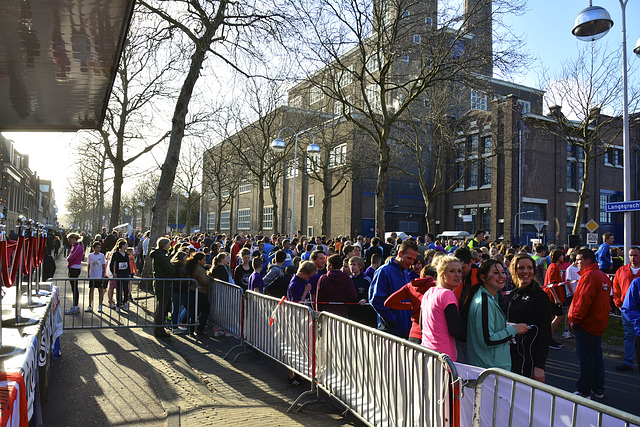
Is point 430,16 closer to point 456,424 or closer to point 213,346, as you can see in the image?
point 213,346

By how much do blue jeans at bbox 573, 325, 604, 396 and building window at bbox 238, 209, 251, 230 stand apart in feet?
190

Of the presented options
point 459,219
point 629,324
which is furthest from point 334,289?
point 459,219

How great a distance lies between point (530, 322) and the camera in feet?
15.1

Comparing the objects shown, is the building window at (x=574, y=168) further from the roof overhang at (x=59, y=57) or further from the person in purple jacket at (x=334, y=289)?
the roof overhang at (x=59, y=57)

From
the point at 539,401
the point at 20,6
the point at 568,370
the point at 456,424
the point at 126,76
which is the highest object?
the point at 126,76

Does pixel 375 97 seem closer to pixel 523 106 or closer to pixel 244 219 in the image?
pixel 523 106

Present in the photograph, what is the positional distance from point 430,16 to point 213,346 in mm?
13527

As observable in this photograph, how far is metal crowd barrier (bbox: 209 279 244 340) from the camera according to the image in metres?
8.23

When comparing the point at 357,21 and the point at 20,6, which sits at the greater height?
the point at 357,21

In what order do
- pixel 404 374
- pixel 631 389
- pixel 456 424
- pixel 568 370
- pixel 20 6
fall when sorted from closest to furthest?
1. pixel 456 424
2. pixel 20 6
3. pixel 404 374
4. pixel 631 389
5. pixel 568 370

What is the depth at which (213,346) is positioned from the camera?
8.82m

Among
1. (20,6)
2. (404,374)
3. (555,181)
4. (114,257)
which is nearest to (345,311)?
(404,374)

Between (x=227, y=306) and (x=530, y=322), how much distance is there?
5.69 m

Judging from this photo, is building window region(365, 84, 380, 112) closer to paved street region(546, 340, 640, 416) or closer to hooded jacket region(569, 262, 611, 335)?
paved street region(546, 340, 640, 416)
